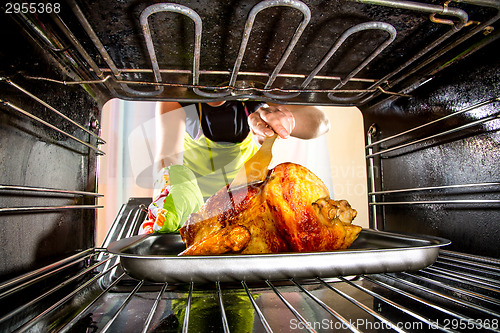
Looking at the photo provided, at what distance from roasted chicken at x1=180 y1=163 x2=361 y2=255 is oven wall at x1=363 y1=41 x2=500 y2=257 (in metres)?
0.28

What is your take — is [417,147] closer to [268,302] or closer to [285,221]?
[285,221]

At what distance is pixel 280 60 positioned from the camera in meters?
0.79

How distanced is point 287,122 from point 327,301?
0.57 m

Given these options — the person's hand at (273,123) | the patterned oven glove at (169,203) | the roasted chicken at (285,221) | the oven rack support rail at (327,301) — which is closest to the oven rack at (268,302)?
the oven rack support rail at (327,301)

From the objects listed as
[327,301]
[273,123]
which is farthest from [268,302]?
[273,123]

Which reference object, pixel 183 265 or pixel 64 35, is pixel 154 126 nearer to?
pixel 64 35

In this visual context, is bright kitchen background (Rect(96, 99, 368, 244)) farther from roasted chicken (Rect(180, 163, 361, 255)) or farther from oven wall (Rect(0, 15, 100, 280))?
roasted chicken (Rect(180, 163, 361, 255))

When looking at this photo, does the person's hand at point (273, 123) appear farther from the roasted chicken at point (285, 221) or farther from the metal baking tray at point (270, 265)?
the metal baking tray at point (270, 265)

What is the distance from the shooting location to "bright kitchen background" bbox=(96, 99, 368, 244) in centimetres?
114

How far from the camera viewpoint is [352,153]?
1.25m

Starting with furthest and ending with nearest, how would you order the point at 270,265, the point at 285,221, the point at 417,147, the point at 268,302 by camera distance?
1. the point at 417,147
2. the point at 285,221
3. the point at 268,302
4. the point at 270,265

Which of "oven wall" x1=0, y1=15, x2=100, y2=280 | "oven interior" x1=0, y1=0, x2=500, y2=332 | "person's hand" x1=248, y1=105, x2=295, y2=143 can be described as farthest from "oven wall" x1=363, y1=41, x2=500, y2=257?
"oven wall" x1=0, y1=15, x2=100, y2=280

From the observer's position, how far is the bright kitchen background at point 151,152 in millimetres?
1139

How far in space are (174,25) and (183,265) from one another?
548 millimetres
